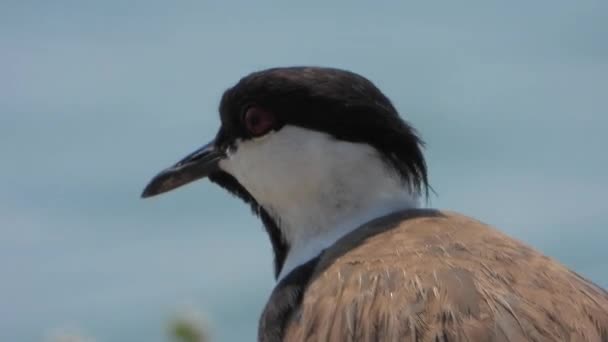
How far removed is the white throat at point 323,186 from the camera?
35.2 ft

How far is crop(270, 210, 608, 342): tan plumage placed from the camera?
28.1ft

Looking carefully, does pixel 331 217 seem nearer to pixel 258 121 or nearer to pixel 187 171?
pixel 258 121

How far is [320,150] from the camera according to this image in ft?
35.3

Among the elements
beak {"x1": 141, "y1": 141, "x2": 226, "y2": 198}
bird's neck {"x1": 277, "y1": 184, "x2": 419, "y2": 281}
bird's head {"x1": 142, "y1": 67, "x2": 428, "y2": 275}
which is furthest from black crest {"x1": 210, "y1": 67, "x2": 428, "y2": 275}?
beak {"x1": 141, "y1": 141, "x2": 226, "y2": 198}

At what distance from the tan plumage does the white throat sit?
2.14ft

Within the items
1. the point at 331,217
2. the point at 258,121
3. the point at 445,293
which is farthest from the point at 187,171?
the point at 445,293

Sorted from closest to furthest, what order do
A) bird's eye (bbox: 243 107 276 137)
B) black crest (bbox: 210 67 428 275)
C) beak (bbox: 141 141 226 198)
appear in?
black crest (bbox: 210 67 428 275) < bird's eye (bbox: 243 107 276 137) < beak (bbox: 141 141 226 198)

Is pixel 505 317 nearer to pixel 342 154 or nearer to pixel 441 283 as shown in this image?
pixel 441 283

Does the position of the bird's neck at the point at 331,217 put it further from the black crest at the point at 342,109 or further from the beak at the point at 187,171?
the beak at the point at 187,171

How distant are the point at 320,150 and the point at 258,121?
45cm

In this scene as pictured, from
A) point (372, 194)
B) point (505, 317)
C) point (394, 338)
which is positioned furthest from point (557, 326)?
point (372, 194)

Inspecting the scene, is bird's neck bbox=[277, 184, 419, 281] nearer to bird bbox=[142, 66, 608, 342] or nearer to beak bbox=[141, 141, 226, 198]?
bird bbox=[142, 66, 608, 342]

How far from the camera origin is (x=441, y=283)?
29.3 feet

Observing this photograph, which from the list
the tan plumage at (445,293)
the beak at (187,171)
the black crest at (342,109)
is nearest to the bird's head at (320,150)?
the black crest at (342,109)
